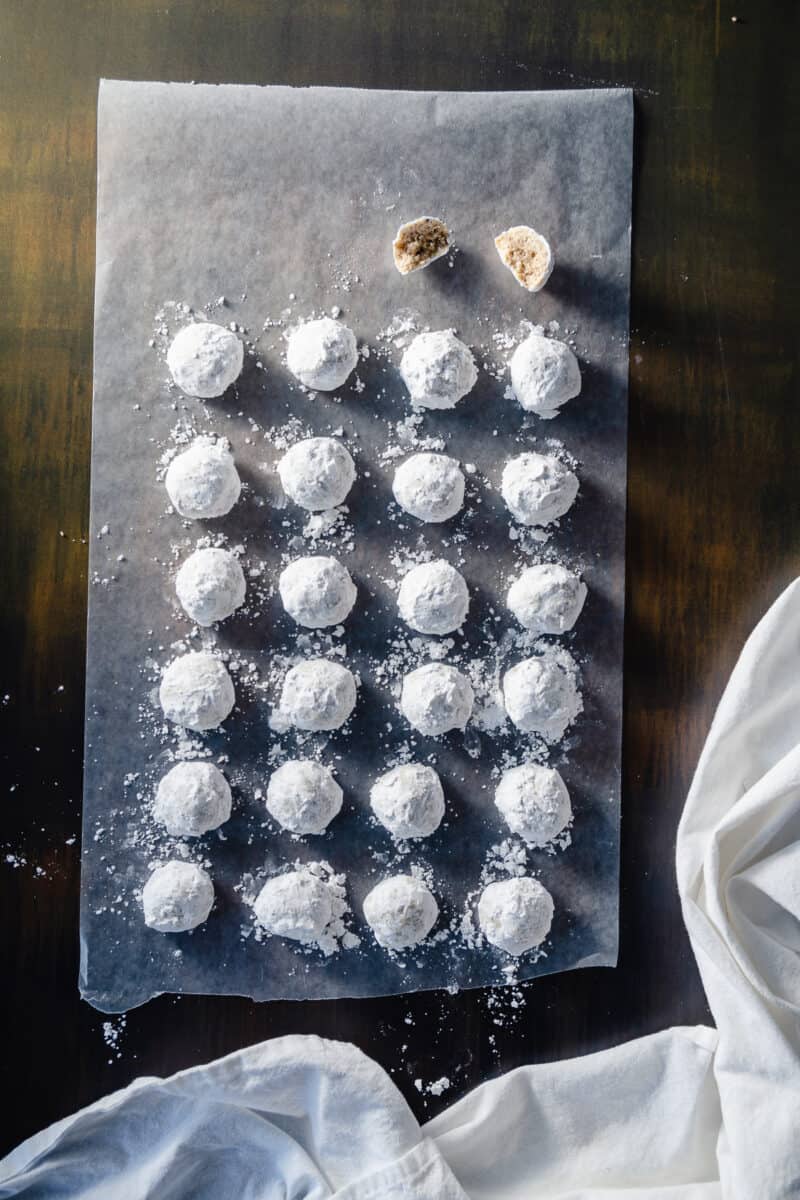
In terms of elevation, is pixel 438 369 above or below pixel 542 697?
above

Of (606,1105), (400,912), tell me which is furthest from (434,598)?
(606,1105)

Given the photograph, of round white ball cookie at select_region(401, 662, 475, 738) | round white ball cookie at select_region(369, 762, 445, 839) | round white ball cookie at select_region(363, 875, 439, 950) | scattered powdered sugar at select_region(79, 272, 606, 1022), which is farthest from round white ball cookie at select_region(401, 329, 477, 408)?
round white ball cookie at select_region(363, 875, 439, 950)

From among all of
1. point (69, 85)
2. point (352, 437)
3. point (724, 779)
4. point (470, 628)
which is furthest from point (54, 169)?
point (724, 779)

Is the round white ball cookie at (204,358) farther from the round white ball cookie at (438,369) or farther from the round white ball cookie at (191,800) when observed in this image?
the round white ball cookie at (191,800)

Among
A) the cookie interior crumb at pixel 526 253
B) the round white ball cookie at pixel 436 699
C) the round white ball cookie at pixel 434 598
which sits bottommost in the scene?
the round white ball cookie at pixel 436 699

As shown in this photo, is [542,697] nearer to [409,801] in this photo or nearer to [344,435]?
[409,801]

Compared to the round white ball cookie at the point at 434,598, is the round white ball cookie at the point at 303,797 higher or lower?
lower

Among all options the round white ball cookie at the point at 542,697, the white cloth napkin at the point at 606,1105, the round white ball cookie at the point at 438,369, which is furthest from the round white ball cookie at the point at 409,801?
the round white ball cookie at the point at 438,369
